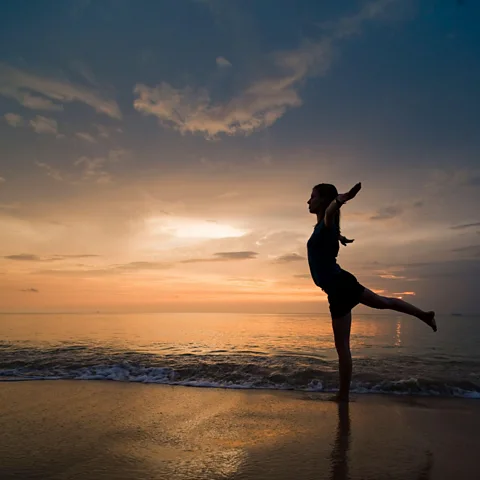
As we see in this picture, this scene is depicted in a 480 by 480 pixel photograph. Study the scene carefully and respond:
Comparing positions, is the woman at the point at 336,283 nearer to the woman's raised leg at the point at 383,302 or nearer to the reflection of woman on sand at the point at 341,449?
the woman's raised leg at the point at 383,302

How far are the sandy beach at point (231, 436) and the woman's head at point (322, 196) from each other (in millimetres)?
2567

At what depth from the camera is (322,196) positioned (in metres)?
5.07

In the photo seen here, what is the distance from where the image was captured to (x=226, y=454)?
3066 mm

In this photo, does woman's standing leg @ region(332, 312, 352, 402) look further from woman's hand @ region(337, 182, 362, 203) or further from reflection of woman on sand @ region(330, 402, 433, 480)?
woman's hand @ region(337, 182, 362, 203)

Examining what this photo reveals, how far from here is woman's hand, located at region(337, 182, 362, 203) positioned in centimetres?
406

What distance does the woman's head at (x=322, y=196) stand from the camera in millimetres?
5059

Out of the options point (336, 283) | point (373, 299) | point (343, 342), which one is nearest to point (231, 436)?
point (343, 342)

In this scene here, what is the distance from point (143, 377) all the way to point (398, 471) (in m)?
5.26

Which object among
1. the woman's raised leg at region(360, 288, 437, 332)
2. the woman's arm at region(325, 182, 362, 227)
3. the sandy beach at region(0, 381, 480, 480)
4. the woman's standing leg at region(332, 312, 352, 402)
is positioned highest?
the woman's arm at region(325, 182, 362, 227)

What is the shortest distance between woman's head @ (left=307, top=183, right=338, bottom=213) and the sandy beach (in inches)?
101

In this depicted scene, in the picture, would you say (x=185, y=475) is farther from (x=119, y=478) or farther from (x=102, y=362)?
(x=102, y=362)

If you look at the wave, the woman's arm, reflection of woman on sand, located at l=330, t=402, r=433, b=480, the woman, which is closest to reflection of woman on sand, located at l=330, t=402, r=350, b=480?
reflection of woman on sand, located at l=330, t=402, r=433, b=480

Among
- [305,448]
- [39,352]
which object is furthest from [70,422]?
[39,352]

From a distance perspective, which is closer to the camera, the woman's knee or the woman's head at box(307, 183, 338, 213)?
the woman's knee
